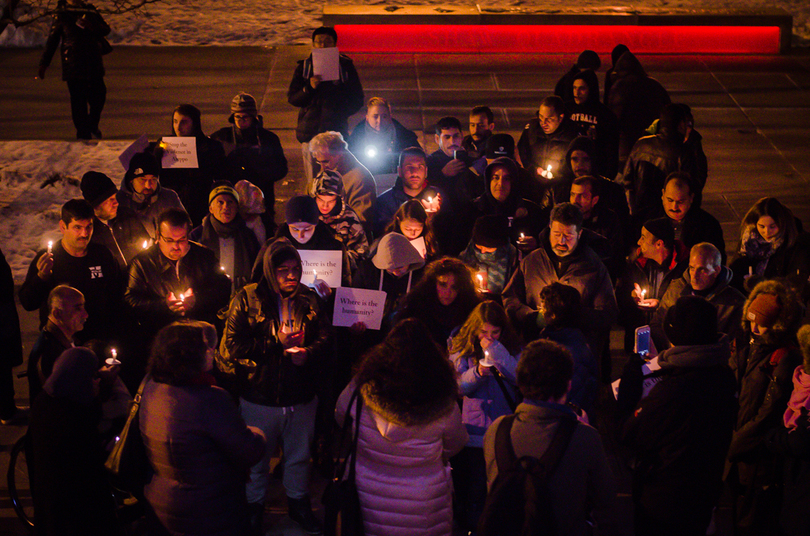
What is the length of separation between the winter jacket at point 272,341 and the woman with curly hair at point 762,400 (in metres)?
2.52

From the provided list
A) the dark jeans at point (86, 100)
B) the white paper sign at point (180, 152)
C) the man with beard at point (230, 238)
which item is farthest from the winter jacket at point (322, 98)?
the dark jeans at point (86, 100)

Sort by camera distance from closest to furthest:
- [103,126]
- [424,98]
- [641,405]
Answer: [641,405] < [103,126] < [424,98]

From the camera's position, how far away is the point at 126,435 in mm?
4020

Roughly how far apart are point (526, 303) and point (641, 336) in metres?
1.10

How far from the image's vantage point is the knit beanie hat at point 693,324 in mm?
4164

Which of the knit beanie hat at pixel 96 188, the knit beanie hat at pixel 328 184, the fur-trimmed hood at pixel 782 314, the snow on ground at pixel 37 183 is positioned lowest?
the snow on ground at pixel 37 183

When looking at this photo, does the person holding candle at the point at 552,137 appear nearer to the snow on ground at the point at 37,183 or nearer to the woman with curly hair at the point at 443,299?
the woman with curly hair at the point at 443,299

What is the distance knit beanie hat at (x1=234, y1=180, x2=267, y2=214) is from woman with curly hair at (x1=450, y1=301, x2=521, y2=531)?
2466mm

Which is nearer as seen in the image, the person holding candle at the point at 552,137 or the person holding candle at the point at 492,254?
the person holding candle at the point at 492,254

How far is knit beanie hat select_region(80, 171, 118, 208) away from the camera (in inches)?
246

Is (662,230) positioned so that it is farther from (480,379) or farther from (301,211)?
(301,211)

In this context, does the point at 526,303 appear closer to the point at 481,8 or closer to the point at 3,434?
the point at 3,434

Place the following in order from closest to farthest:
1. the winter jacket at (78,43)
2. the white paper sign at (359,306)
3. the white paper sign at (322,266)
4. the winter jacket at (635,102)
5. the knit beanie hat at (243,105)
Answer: the white paper sign at (359,306) → the white paper sign at (322,266) → the knit beanie hat at (243,105) → the winter jacket at (635,102) → the winter jacket at (78,43)

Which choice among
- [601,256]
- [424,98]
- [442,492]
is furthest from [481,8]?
[442,492]
